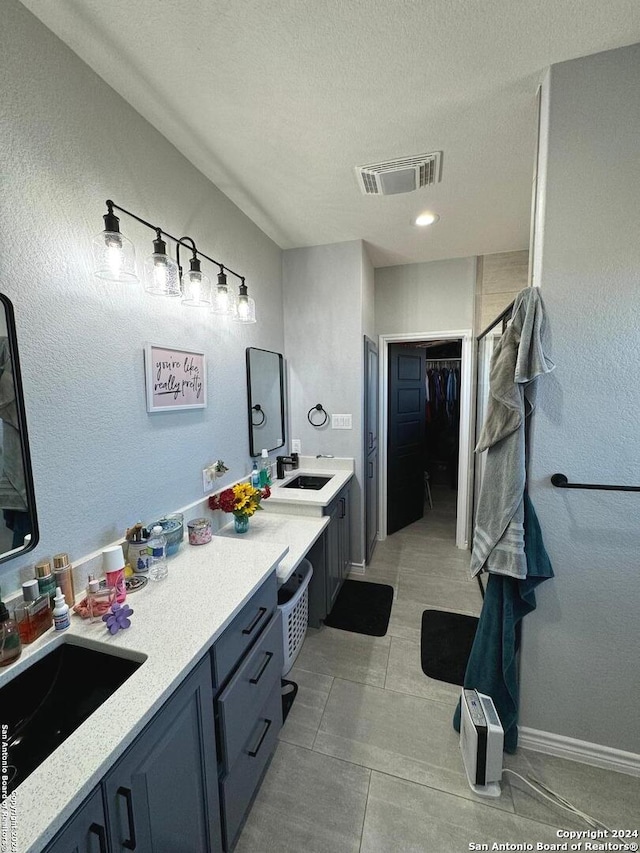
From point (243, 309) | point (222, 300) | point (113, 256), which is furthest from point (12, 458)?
point (243, 309)

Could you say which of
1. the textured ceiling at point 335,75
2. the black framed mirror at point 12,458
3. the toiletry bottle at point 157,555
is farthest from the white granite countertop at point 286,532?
the textured ceiling at point 335,75

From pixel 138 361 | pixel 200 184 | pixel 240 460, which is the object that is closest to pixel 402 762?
pixel 240 460

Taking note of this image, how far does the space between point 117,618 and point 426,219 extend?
2765 mm

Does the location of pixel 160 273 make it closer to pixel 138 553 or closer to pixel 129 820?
pixel 138 553

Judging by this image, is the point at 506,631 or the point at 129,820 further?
the point at 506,631

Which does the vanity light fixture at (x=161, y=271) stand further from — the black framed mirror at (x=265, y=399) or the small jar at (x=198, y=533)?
the small jar at (x=198, y=533)

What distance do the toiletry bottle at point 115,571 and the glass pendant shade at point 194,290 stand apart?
1124mm

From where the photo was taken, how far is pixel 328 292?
2789 mm

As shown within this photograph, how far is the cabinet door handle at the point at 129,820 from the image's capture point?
0.72 metres

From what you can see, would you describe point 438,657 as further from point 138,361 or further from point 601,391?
point 138,361

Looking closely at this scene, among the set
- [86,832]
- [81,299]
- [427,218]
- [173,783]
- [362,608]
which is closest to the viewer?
[86,832]

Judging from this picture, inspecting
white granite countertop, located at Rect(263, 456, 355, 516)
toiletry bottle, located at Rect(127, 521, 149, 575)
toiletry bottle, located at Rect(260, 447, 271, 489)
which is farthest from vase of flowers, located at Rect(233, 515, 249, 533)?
toiletry bottle, located at Rect(127, 521, 149, 575)

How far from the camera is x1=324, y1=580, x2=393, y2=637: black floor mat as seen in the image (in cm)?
229

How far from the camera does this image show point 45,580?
3.42 feet
